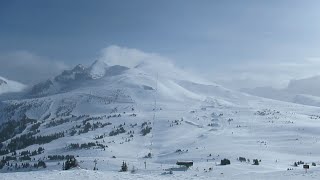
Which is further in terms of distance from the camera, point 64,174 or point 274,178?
point 274,178

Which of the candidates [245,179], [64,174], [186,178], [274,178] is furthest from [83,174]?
[274,178]

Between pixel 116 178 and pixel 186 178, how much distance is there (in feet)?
32.8

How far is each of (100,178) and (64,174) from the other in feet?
20.1

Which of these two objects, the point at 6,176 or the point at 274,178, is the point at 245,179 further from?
the point at 6,176

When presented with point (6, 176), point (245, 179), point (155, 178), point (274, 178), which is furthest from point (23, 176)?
point (274, 178)

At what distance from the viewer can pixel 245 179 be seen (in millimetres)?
73750

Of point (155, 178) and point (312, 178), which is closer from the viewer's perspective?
point (155, 178)

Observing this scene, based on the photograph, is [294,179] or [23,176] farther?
[294,179]

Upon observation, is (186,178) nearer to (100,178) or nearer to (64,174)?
(100,178)

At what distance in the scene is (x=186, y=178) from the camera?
67.1 meters

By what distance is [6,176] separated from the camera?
64312mm

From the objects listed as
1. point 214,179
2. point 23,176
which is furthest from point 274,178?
point 23,176

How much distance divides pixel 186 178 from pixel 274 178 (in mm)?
16110

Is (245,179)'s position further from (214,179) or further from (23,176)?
(23,176)
